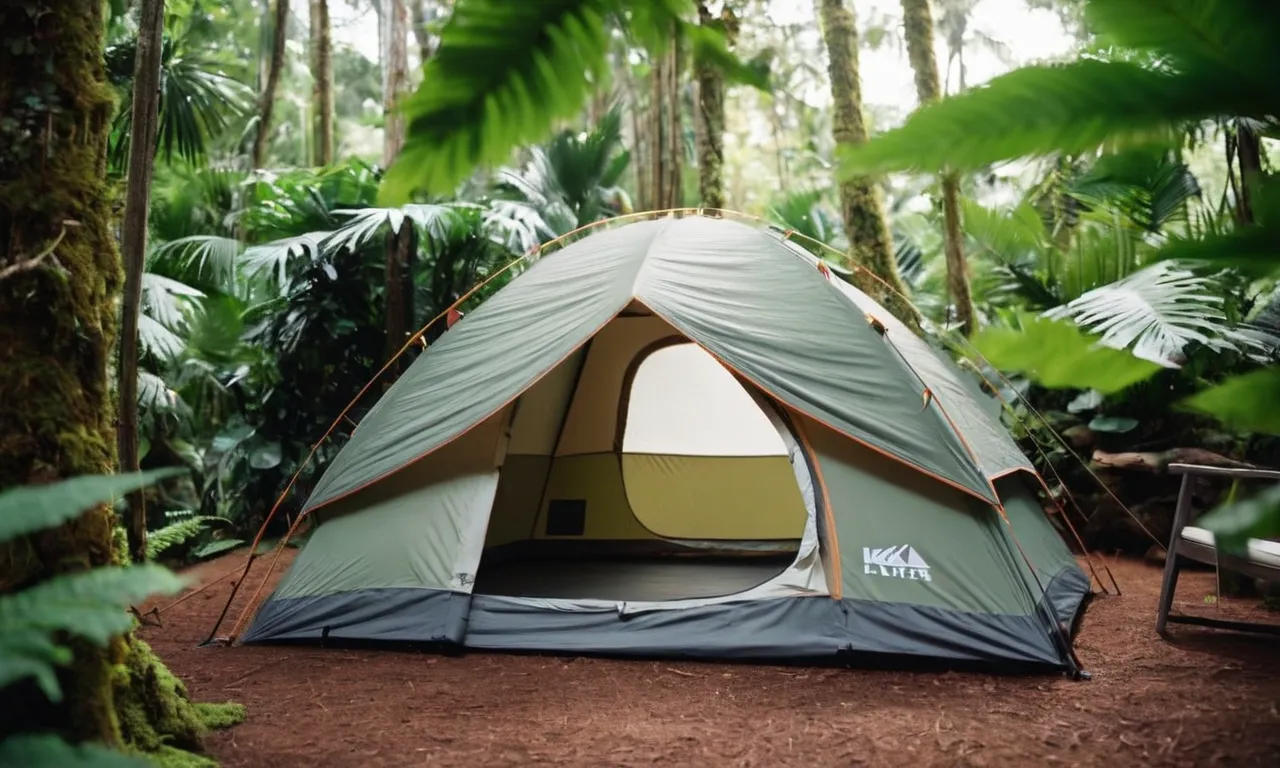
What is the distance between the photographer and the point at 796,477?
12.6ft

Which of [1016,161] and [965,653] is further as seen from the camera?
[965,653]

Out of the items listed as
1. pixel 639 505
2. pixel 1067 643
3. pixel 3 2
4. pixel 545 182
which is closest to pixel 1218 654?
pixel 1067 643

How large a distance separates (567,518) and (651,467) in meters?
0.51

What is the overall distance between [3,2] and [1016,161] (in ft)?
7.07

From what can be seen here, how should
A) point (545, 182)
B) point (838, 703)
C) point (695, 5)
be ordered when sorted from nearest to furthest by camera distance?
point (695, 5) < point (838, 703) < point (545, 182)

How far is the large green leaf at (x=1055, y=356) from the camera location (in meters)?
0.44

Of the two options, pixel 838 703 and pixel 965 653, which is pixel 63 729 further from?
pixel 965 653

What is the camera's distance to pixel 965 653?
3117 mm

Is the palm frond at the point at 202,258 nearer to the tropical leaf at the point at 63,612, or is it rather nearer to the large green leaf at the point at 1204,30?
the tropical leaf at the point at 63,612

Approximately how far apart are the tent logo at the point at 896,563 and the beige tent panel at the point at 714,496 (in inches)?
71.4

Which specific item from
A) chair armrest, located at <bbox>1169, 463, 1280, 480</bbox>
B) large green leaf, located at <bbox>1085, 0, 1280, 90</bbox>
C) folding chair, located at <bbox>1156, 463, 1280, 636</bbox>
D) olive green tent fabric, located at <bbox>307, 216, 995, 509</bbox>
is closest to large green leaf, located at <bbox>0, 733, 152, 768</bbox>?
large green leaf, located at <bbox>1085, 0, 1280, 90</bbox>

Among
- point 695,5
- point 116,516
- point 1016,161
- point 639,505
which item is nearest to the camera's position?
point 1016,161

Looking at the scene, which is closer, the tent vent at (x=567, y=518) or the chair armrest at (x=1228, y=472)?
the chair armrest at (x=1228, y=472)

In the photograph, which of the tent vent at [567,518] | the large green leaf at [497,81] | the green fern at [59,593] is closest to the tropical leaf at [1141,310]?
the large green leaf at [497,81]
